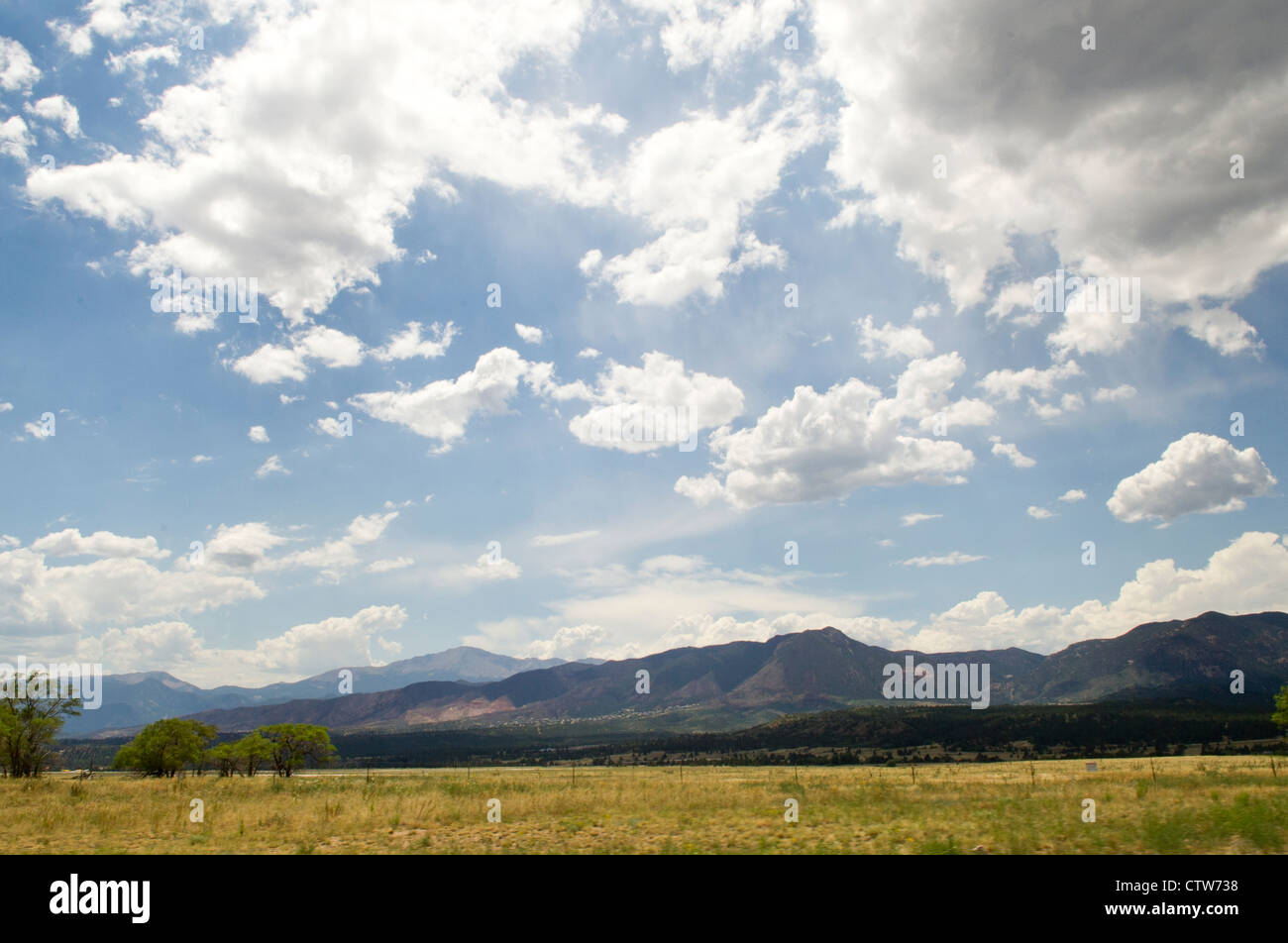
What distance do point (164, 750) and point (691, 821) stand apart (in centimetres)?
5741

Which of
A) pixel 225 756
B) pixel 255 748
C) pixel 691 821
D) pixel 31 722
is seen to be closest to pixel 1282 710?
pixel 691 821

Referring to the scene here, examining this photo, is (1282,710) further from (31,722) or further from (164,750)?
(31,722)

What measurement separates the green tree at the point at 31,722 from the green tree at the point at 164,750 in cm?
640

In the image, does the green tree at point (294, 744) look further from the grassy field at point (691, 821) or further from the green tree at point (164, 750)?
the grassy field at point (691, 821)

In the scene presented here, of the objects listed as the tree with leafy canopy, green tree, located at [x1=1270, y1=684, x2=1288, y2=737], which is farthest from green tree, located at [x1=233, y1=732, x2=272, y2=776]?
green tree, located at [x1=1270, y1=684, x2=1288, y2=737]

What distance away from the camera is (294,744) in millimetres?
66625

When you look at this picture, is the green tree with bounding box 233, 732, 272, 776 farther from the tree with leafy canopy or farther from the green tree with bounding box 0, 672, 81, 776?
the green tree with bounding box 0, 672, 81, 776

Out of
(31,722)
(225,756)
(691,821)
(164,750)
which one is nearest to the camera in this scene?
(691,821)

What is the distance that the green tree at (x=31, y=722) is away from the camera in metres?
50.3
